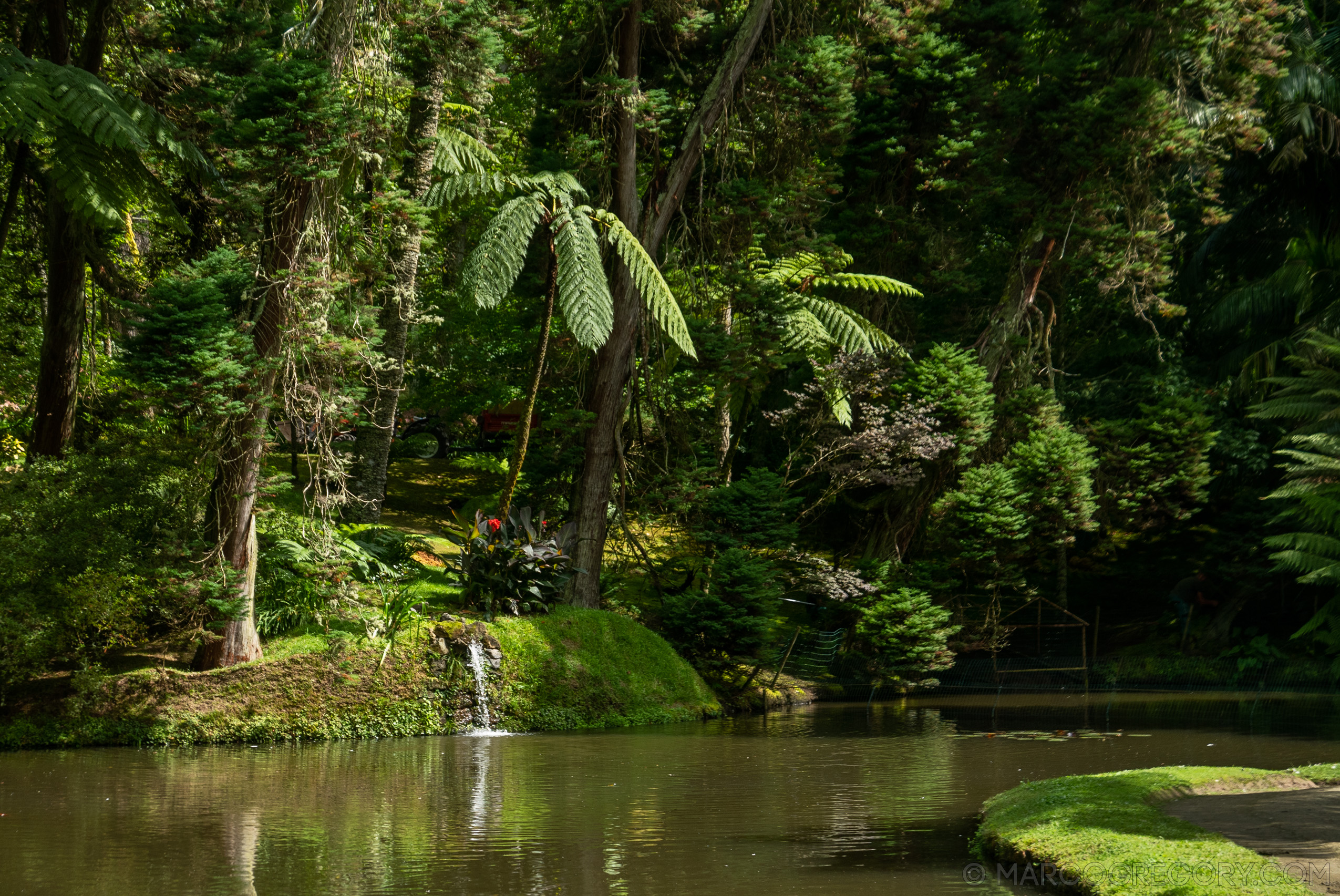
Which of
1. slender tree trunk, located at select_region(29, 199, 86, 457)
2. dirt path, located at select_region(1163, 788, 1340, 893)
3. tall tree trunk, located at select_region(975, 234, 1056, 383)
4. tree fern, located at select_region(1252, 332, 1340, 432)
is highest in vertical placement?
tall tree trunk, located at select_region(975, 234, 1056, 383)

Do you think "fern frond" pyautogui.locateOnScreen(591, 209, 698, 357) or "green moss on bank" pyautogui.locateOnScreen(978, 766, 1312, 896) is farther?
"fern frond" pyautogui.locateOnScreen(591, 209, 698, 357)

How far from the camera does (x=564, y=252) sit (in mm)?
12820

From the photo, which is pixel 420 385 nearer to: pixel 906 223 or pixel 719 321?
pixel 719 321

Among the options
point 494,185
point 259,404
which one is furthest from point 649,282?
point 259,404

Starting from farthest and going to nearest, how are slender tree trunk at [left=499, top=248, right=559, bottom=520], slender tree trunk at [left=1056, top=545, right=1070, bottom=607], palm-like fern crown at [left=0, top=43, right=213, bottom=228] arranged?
1. slender tree trunk at [left=1056, top=545, right=1070, bottom=607]
2. slender tree trunk at [left=499, top=248, right=559, bottom=520]
3. palm-like fern crown at [left=0, top=43, right=213, bottom=228]

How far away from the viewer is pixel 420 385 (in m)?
22.4

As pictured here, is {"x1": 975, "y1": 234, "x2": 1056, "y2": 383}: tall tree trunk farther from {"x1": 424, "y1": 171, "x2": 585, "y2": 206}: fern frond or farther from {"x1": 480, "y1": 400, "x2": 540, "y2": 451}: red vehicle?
{"x1": 480, "y1": 400, "x2": 540, "y2": 451}: red vehicle

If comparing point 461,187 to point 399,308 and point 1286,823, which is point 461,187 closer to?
point 399,308

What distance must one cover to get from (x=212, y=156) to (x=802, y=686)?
33.8ft

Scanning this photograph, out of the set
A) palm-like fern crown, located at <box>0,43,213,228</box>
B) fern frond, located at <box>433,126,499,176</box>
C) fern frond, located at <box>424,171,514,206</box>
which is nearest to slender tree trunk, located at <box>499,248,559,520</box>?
fern frond, located at <box>424,171,514,206</box>

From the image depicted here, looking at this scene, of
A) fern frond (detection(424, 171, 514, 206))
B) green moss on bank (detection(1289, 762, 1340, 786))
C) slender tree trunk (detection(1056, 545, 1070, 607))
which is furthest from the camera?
slender tree trunk (detection(1056, 545, 1070, 607))

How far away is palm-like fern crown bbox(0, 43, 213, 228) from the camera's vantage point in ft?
30.3

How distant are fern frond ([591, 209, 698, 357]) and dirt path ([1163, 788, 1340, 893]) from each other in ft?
27.3

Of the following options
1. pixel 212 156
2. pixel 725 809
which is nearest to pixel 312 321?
pixel 212 156
